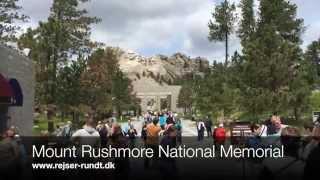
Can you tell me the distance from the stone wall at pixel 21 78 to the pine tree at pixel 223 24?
53.3 m

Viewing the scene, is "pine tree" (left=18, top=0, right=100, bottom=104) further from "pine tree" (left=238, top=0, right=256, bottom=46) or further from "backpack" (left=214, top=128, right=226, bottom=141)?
"backpack" (left=214, top=128, right=226, bottom=141)

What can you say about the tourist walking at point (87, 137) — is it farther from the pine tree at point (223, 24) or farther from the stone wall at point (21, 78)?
the pine tree at point (223, 24)

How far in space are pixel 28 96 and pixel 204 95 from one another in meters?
59.2

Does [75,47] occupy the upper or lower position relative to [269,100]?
upper

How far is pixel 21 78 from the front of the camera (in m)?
37.5

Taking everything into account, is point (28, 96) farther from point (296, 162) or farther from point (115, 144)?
point (296, 162)

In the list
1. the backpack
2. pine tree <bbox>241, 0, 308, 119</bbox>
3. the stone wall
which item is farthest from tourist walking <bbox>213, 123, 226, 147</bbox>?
pine tree <bbox>241, 0, 308, 119</bbox>

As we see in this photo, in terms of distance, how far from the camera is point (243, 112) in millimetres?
66625

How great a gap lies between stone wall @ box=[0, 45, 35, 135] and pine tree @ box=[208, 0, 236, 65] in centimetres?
5332

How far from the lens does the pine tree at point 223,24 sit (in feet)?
302

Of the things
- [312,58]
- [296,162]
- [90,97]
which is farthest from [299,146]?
[312,58]

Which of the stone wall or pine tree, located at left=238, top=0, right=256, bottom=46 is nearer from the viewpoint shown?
the stone wall

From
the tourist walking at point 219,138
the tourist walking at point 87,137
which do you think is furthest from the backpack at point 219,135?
the tourist walking at point 87,137

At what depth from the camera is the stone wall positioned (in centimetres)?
3338
